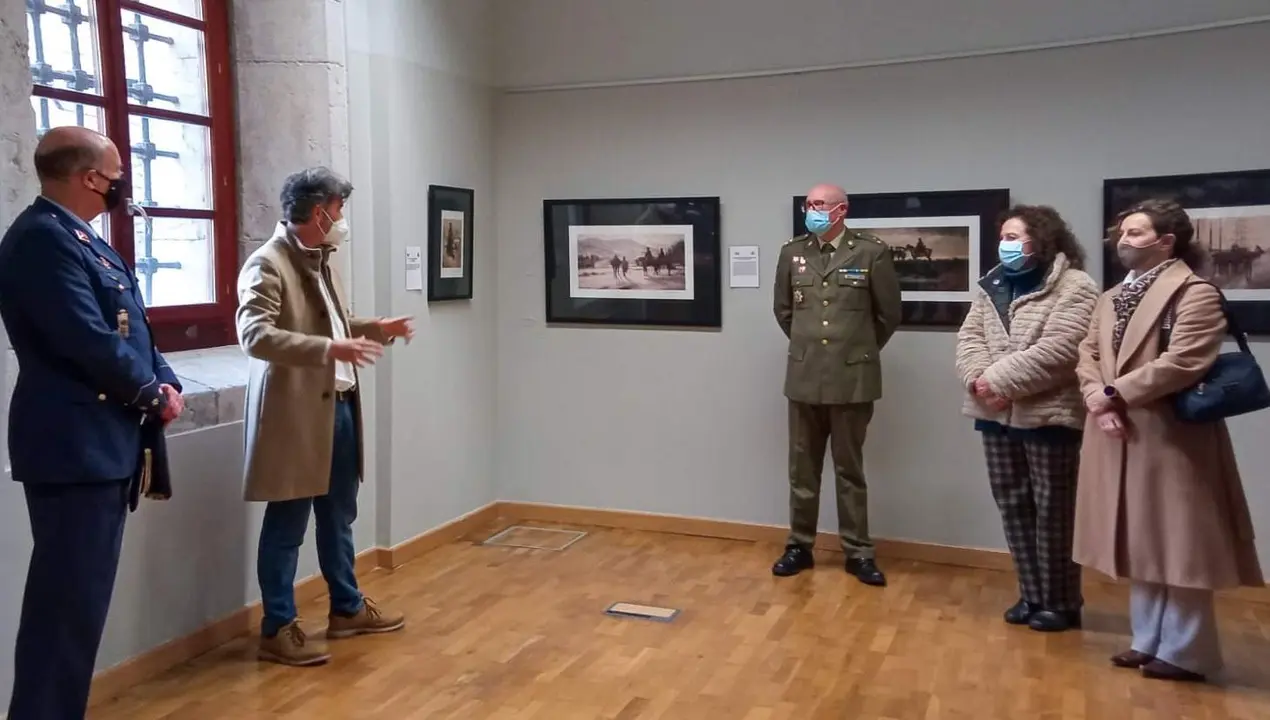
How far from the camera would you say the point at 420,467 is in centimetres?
486

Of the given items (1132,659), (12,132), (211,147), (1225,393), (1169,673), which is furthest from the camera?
(211,147)

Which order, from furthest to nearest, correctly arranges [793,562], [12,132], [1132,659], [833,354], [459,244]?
[459,244], [793,562], [833,354], [1132,659], [12,132]

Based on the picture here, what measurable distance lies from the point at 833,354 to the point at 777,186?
37.8 inches

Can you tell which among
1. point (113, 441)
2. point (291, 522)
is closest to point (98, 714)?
point (291, 522)

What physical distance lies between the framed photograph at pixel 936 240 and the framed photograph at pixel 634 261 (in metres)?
0.74

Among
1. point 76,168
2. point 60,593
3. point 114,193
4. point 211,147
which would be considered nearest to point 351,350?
point 114,193

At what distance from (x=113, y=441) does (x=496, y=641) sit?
5.22 feet

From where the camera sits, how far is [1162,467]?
322 centimetres

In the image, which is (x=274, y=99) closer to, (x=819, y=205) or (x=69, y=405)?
(x=69, y=405)

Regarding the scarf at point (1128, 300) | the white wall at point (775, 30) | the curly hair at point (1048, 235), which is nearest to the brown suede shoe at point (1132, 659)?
the scarf at point (1128, 300)

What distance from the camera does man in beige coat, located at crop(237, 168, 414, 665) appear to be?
3240 mm

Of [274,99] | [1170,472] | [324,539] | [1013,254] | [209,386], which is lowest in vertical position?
[324,539]

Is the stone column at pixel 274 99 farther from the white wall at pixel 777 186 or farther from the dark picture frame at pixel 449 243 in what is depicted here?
the white wall at pixel 777 186

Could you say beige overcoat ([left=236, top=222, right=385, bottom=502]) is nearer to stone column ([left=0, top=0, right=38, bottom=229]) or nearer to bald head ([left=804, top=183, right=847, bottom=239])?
stone column ([left=0, top=0, right=38, bottom=229])
